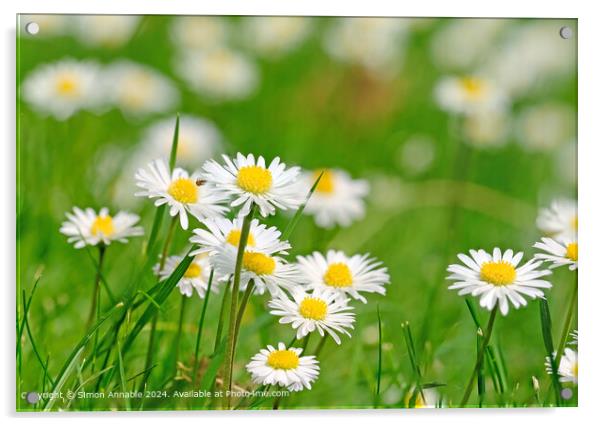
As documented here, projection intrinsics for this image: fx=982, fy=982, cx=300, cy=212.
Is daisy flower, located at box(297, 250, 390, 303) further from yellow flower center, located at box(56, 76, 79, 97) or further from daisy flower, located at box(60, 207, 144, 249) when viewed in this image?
yellow flower center, located at box(56, 76, 79, 97)

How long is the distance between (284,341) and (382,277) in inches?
6.3

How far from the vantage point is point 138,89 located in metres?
1.59

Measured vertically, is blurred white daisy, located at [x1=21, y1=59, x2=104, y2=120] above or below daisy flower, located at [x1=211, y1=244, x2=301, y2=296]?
above

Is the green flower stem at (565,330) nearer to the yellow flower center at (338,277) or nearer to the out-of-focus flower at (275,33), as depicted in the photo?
the yellow flower center at (338,277)

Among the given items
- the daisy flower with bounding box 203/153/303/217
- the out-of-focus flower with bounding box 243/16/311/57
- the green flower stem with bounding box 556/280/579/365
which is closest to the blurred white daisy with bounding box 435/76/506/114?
the out-of-focus flower with bounding box 243/16/311/57

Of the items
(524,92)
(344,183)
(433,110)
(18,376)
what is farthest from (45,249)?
(524,92)

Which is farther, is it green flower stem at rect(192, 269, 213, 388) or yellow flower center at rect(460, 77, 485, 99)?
yellow flower center at rect(460, 77, 485, 99)

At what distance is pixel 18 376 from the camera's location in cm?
133

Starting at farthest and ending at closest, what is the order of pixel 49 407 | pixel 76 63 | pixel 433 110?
pixel 433 110
pixel 76 63
pixel 49 407

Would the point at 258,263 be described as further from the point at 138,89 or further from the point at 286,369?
the point at 138,89

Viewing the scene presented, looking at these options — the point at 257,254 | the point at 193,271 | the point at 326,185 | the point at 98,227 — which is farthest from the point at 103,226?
the point at 326,185

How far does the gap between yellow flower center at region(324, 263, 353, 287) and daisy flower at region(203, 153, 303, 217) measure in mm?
139

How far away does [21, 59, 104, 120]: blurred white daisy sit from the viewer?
1496mm
